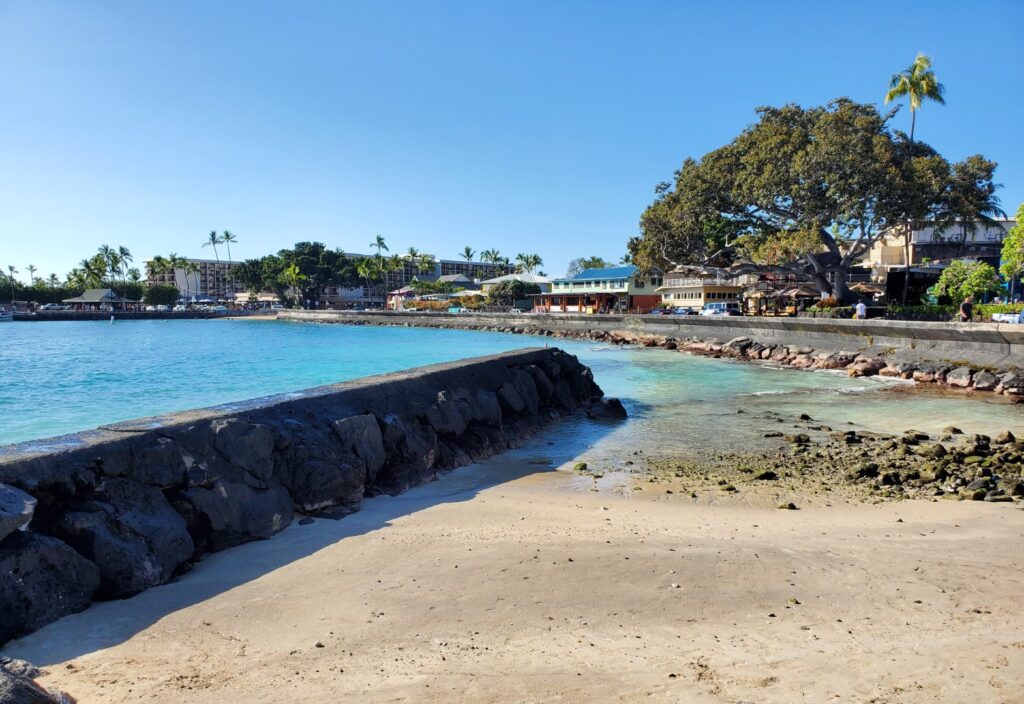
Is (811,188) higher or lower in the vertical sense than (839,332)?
higher

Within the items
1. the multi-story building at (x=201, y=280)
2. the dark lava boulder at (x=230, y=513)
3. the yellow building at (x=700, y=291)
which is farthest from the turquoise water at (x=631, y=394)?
the multi-story building at (x=201, y=280)

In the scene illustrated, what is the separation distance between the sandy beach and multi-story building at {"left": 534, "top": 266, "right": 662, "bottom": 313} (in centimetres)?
6189

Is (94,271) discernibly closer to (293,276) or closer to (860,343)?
(293,276)

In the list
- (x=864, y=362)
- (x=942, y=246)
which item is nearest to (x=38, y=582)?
(x=864, y=362)

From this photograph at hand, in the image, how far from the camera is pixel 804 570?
497 cm

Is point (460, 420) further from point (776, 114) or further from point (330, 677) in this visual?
point (776, 114)

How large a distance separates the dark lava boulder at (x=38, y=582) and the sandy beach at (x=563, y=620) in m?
0.10

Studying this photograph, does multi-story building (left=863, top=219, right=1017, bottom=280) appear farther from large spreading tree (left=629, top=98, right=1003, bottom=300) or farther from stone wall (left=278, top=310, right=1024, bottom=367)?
stone wall (left=278, top=310, right=1024, bottom=367)

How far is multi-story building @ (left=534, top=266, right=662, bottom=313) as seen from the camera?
70.1 meters

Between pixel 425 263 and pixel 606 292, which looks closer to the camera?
pixel 606 292

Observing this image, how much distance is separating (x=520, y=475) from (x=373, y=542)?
411cm

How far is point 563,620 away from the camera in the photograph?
13.3 ft

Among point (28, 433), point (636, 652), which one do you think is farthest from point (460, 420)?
point (28, 433)

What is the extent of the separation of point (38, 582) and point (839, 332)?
31.8 meters
